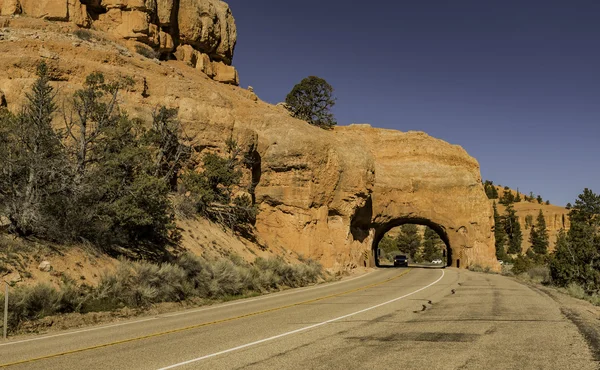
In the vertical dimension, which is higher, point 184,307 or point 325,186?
point 325,186

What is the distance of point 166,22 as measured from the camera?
45.1m

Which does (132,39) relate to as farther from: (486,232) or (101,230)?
(486,232)

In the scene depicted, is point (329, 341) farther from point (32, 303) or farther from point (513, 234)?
point (513, 234)

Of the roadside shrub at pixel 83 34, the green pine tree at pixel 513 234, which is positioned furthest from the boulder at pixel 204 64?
the green pine tree at pixel 513 234

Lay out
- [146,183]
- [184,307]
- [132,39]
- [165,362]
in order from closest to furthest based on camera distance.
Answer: [165,362] < [184,307] < [146,183] < [132,39]

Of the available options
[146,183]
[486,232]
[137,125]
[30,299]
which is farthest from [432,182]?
[30,299]

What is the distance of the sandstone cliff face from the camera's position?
103 ft

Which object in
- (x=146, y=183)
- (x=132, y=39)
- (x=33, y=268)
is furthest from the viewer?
(x=132, y=39)

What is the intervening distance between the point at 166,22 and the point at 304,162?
69.3 feet

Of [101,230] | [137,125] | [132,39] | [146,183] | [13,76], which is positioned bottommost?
[101,230]

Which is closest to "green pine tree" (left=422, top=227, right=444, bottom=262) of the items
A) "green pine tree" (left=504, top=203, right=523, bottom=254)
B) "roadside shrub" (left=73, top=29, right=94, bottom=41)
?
"green pine tree" (left=504, top=203, right=523, bottom=254)

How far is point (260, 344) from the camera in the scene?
915 cm

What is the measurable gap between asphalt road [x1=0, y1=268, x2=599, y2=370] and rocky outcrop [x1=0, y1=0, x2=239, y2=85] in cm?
3404

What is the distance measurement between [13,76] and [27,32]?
22.3 feet
